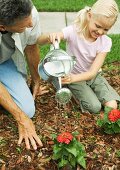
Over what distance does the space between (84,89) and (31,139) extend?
0.86 metres

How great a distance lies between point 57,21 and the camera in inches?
248

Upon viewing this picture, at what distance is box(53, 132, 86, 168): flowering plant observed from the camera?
10.7 ft

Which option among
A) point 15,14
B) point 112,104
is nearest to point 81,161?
point 112,104

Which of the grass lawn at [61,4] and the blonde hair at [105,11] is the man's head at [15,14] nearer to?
the blonde hair at [105,11]

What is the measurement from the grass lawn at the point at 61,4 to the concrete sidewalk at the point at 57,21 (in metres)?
0.09

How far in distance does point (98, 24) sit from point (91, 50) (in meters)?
0.34

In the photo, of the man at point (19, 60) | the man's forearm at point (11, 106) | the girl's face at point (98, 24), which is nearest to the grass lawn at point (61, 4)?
the man at point (19, 60)

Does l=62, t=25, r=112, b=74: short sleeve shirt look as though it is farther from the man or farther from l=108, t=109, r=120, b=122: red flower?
l=108, t=109, r=120, b=122: red flower

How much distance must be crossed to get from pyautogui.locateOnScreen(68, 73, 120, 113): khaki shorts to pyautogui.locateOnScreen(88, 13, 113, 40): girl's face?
20.4 inches

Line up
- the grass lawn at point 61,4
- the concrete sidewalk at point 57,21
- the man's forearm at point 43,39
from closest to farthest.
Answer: the man's forearm at point 43,39
the concrete sidewalk at point 57,21
the grass lawn at point 61,4

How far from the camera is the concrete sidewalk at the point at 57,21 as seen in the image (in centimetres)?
609

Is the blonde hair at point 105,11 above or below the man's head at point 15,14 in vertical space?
below

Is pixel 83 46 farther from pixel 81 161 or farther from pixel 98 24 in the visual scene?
pixel 81 161

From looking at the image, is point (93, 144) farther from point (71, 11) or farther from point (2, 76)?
point (71, 11)
